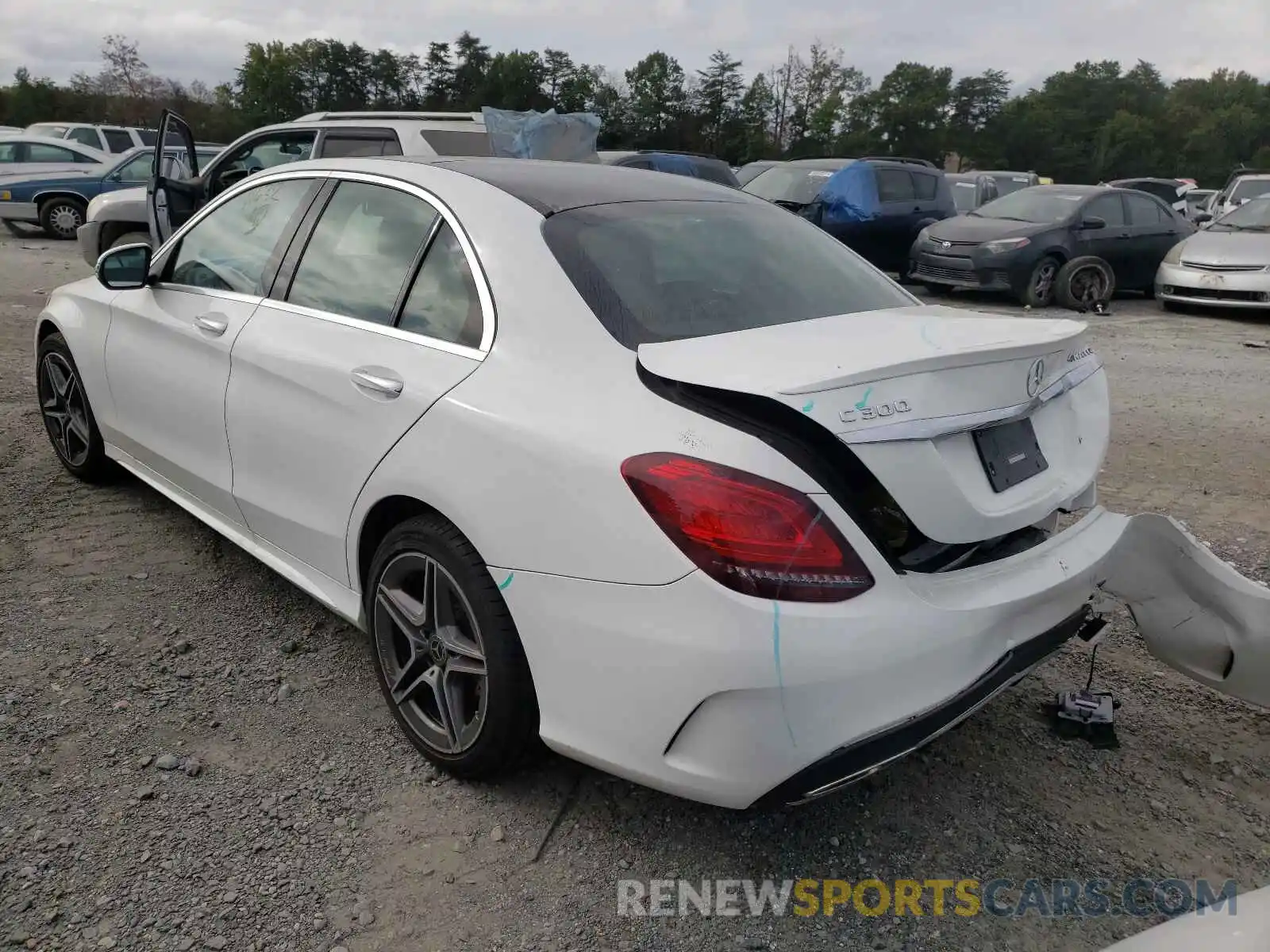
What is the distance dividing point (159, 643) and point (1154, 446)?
5.33 meters

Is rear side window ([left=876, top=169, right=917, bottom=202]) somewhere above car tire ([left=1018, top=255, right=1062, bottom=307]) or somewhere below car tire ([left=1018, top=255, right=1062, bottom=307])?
above

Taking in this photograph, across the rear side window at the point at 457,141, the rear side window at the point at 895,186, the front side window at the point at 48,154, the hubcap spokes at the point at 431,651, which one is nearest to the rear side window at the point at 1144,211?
the rear side window at the point at 895,186

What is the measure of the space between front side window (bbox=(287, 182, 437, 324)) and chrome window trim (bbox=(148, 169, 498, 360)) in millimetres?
19

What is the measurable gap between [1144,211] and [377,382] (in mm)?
12438

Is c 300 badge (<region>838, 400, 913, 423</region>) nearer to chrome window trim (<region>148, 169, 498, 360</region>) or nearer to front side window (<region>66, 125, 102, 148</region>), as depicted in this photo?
chrome window trim (<region>148, 169, 498, 360</region>)

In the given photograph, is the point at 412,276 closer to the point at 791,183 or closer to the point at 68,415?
the point at 68,415

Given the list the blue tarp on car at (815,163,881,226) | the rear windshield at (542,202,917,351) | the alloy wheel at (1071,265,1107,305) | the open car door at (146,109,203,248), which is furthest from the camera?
the blue tarp on car at (815,163,881,226)

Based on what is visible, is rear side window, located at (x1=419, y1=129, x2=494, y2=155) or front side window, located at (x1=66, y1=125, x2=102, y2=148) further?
front side window, located at (x1=66, y1=125, x2=102, y2=148)

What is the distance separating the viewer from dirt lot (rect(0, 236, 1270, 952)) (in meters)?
2.09

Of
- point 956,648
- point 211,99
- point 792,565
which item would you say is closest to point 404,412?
point 792,565

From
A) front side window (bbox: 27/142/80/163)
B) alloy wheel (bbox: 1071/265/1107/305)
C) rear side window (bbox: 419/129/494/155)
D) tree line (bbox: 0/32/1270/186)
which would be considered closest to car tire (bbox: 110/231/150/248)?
rear side window (bbox: 419/129/494/155)

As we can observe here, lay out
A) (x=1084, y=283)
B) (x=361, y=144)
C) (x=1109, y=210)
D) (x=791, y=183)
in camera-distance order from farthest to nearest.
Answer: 1. (x=791, y=183)
2. (x=1109, y=210)
3. (x=1084, y=283)
4. (x=361, y=144)

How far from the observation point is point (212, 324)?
3281 mm

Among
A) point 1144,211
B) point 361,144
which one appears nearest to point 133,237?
point 361,144
